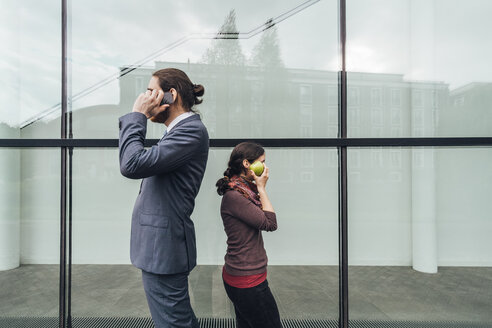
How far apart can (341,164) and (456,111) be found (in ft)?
4.52

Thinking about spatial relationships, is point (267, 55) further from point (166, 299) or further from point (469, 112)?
point (166, 299)

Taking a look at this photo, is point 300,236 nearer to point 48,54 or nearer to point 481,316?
point 481,316

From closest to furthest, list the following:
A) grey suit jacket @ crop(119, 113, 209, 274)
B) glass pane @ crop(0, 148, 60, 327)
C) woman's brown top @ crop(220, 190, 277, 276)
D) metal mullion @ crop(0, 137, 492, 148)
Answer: grey suit jacket @ crop(119, 113, 209, 274)
woman's brown top @ crop(220, 190, 277, 276)
metal mullion @ crop(0, 137, 492, 148)
glass pane @ crop(0, 148, 60, 327)

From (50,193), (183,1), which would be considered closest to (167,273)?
(50,193)

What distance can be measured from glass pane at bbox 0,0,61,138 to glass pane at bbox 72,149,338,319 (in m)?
0.60

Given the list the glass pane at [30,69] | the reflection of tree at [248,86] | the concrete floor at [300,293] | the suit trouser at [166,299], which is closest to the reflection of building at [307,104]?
the reflection of tree at [248,86]

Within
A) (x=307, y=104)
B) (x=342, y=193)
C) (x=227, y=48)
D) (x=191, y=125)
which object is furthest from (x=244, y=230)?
(x=227, y=48)

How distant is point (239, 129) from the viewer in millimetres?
2807

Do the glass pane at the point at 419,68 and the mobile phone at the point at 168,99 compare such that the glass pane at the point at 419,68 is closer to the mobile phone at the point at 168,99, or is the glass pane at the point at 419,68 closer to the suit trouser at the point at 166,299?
the mobile phone at the point at 168,99

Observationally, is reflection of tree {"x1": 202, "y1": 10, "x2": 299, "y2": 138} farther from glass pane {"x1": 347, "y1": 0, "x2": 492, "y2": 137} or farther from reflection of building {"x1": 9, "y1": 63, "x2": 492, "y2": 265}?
glass pane {"x1": 347, "y1": 0, "x2": 492, "y2": 137}

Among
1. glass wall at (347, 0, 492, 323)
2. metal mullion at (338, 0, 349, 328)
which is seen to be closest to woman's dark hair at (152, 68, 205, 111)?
metal mullion at (338, 0, 349, 328)

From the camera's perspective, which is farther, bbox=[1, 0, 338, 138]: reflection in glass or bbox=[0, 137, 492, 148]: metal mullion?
bbox=[1, 0, 338, 138]: reflection in glass

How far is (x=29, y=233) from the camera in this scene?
2.79 meters

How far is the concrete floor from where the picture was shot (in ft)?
8.99
